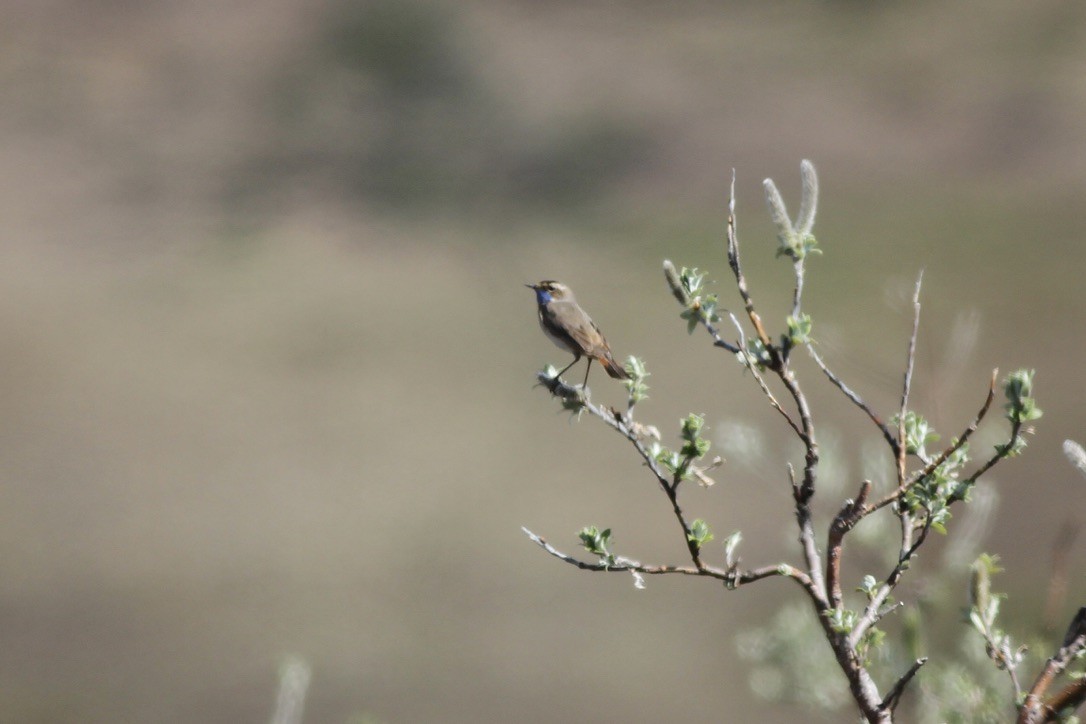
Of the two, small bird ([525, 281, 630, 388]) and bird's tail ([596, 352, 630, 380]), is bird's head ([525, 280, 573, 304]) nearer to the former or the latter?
small bird ([525, 281, 630, 388])

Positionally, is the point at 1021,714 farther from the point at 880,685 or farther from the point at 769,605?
the point at 769,605

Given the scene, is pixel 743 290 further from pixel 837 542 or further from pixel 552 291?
pixel 552 291

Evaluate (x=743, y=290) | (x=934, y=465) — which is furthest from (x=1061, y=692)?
(x=743, y=290)

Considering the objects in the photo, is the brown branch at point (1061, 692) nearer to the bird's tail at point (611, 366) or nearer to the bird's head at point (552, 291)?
the bird's tail at point (611, 366)

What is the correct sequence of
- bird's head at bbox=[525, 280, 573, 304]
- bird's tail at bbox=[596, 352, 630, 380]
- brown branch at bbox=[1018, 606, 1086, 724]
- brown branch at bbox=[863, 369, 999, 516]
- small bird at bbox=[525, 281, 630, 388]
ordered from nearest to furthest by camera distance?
1. brown branch at bbox=[1018, 606, 1086, 724]
2. brown branch at bbox=[863, 369, 999, 516]
3. bird's tail at bbox=[596, 352, 630, 380]
4. small bird at bbox=[525, 281, 630, 388]
5. bird's head at bbox=[525, 280, 573, 304]

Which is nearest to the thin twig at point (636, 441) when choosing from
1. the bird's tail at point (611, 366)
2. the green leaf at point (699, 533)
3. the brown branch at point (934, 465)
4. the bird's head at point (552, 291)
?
the green leaf at point (699, 533)

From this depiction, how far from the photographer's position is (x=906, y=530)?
48.3 inches

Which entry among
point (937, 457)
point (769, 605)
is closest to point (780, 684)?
Result: point (937, 457)

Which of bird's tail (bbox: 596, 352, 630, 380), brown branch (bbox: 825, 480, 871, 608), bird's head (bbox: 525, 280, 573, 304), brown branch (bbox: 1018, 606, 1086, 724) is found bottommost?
brown branch (bbox: 1018, 606, 1086, 724)

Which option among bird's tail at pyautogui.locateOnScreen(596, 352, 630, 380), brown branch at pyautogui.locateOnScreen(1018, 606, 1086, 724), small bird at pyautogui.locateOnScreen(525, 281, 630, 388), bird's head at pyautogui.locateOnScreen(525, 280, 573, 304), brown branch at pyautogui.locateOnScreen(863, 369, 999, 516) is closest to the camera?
brown branch at pyautogui.locateOnScreen(1018, 606, 1086, 724)

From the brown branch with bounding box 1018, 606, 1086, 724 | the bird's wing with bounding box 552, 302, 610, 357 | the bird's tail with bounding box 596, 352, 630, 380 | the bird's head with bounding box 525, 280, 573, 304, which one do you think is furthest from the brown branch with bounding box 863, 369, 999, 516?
the bird's head with bounding box 525, 280, 573, 304

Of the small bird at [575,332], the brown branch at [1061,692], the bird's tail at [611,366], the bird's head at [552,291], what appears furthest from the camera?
the bird's head at [552,291]

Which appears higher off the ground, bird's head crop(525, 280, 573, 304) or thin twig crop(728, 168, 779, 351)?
bird's head crop(525, 280, 573, 304)

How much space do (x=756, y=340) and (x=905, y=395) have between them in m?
0.17
